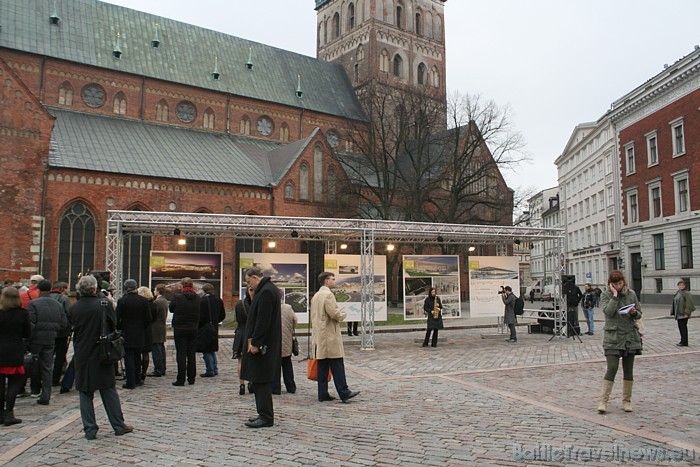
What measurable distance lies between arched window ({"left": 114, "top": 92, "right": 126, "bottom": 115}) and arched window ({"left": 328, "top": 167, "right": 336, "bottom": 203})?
12.0 meters

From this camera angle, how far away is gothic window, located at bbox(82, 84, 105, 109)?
104ft

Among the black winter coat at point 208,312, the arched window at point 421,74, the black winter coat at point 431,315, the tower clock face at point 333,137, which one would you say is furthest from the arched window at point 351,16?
the black winter coat at point 208,312

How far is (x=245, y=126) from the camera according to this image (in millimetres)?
37250

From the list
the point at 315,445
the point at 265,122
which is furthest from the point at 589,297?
the point at 265,122

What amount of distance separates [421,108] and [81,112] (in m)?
19.0

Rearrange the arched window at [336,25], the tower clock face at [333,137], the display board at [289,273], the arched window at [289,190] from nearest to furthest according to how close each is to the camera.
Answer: the display board at [289,273] → the arched window at [289,190] → the tower clock face at [333,137] → the arched window at [336,25]

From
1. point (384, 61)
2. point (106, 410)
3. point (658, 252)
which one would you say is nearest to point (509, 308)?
point (106, 410)

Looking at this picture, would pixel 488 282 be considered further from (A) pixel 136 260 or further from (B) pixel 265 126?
(B) pixel 265 126

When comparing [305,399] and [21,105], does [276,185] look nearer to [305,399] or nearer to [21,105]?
[21,105]

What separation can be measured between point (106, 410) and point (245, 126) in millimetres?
32256

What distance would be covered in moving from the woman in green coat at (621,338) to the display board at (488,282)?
32.4 ft

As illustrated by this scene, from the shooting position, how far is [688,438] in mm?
6117

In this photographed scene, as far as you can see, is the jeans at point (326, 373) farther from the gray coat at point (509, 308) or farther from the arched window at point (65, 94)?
the arched window at point (65, 94)

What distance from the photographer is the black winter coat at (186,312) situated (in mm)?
10023
